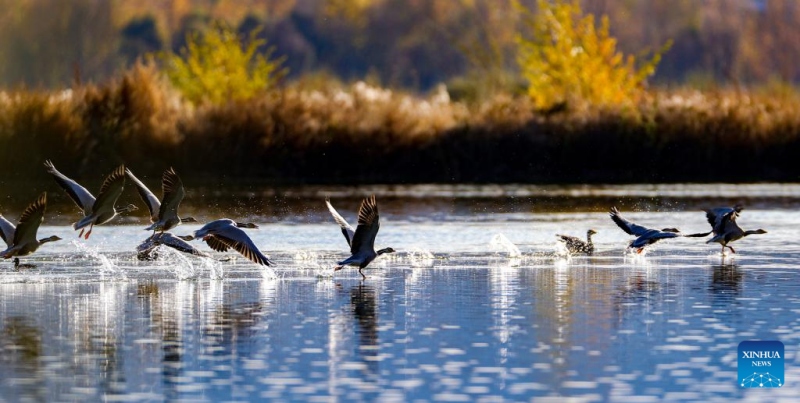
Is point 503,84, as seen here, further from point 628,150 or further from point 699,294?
point 699,294

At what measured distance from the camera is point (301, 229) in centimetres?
2533

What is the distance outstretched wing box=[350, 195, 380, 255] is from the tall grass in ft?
66.7

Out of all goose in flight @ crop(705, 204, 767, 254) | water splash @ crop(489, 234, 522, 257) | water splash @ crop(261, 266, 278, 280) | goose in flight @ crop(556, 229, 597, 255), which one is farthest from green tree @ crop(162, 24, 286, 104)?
water splash @ crop(261, 266, 278, 280)

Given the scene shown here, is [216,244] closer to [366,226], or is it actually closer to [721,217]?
[366,226]

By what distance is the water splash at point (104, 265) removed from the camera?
60.3ft

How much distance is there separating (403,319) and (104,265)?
534 centimetres

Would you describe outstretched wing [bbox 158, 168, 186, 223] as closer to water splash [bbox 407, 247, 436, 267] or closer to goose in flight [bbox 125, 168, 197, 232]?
goose in flight [bbox 125, 168, 197, 232]

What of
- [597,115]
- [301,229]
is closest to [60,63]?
[597,115]

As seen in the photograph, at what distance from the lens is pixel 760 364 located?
12094mm

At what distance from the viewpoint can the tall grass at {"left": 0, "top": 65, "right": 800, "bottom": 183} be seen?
37906 mm

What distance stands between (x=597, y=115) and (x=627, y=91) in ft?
20.4

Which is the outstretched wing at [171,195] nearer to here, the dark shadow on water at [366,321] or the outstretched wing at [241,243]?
the outstretched wing at [241,243]

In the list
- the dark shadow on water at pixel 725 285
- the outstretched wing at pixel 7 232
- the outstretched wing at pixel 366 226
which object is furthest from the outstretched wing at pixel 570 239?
Result: the outstretched wing at pixel 7 232

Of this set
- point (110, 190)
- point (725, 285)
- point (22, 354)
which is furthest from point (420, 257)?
point (22, 354)
